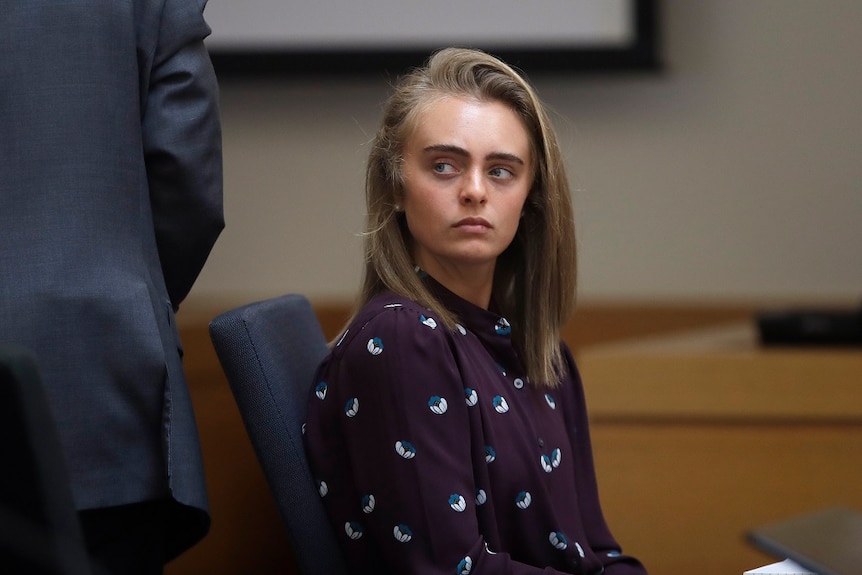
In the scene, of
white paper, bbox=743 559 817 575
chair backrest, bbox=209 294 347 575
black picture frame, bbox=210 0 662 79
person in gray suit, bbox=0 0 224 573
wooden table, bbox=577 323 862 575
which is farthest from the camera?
black picture frame, bbox=210 0 662 79

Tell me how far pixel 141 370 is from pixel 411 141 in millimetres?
425

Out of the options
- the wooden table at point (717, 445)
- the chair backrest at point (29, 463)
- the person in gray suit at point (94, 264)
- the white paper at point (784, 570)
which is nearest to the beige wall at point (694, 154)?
the wooden table at point (717, 445)

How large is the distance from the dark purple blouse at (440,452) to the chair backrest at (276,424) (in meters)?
0.02

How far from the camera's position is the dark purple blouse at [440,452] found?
1.13 metres

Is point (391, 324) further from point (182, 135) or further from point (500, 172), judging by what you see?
point (182, 135)

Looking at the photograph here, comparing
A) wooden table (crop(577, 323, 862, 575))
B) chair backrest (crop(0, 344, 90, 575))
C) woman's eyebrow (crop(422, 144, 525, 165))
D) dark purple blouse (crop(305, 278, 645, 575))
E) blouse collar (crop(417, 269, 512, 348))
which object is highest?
woman's eyebrow (crop(422, 144, 525, 165))

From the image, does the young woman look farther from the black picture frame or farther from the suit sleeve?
the black picture frame

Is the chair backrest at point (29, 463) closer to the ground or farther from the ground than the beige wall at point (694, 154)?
farther from the ground

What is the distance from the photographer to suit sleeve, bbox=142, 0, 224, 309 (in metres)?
1.51

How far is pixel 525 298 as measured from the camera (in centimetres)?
142

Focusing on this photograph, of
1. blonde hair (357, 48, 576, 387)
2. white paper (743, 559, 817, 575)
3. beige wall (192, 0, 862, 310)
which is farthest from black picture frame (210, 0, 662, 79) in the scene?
white paper (743, 559, 817, 575)

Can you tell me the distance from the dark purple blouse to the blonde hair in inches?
1.5

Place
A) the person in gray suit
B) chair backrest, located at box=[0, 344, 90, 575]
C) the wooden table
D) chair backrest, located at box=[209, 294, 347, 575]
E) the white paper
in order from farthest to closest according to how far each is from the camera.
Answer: the wooden table < the person in gray suit < chair backrest, located at box=[209, 294, 347, 575] < the white paper < chair backrest, located at box=[0, 344, 90, 575]

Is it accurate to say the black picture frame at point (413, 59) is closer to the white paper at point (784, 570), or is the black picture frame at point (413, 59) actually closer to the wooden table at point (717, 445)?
the wooden table at point (717, 445)
